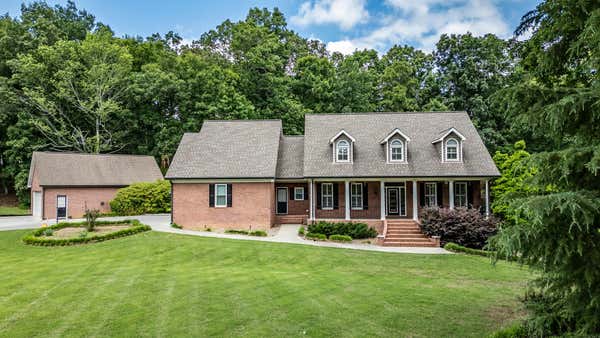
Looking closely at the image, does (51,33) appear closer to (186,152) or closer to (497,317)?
(186,152)

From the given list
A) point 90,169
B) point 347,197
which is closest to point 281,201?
point 347,197

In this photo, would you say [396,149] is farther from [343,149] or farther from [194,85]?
[194,85]

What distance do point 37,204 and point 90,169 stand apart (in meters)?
4.78

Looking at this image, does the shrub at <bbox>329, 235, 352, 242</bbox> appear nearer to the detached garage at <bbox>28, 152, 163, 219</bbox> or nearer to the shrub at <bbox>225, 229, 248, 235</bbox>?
the shrub at <bbox>225, 229, 248, 235</bbox>

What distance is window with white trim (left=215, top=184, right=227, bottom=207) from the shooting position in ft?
76.4

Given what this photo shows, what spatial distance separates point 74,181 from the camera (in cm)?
2988

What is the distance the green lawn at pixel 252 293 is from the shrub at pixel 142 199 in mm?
13705

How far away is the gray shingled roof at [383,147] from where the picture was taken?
73.0 ft

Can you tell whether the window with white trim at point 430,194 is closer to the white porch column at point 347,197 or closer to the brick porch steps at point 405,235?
the brick porch steps at point 405,235

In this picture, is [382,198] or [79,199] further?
[79,199]

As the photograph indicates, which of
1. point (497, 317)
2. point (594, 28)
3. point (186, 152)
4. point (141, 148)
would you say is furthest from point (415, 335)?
point (141, 148)

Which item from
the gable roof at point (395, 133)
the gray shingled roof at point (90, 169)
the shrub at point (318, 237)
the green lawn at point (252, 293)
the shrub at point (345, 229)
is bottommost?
the green lawn at point (252, 293)

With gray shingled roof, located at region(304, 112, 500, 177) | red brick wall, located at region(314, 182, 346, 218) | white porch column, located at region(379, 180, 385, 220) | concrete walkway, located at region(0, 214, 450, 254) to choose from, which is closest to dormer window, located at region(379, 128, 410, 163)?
gray shingled roof, located at region(304, 112, 500, 177)

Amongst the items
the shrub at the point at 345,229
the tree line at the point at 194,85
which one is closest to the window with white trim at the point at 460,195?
the shrub at the point at 345,229
